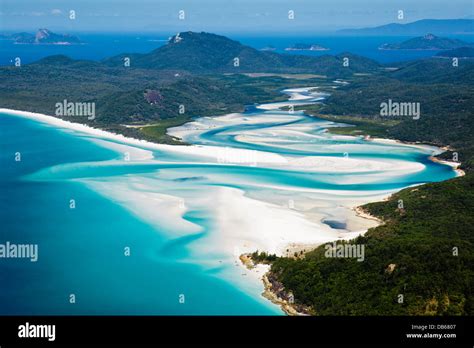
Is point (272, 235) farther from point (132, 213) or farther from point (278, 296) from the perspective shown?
point (132, 213)

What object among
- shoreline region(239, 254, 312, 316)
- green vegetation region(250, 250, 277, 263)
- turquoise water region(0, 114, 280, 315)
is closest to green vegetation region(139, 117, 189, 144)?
turquoise water region(0, 114, 280, 315)

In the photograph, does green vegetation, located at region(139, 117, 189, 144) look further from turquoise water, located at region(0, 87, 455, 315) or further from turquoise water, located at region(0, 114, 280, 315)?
turquoise water, located at region(0, 114, 280, 315)

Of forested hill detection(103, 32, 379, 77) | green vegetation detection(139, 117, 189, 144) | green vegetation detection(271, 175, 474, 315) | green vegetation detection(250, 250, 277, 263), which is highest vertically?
forested hill detection(103, 32, 379, 77)

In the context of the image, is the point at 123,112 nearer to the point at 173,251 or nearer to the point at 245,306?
the point at 173,251

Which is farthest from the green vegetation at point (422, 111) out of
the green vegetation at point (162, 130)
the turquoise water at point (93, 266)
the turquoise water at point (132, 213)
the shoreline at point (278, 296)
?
the turquoise water at point (93, 266)

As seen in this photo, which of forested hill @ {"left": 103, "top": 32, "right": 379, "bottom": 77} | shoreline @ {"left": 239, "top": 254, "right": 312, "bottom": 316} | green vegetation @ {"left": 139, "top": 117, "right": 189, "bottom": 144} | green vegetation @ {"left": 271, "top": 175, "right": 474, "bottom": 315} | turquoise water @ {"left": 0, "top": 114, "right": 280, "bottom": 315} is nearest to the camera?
green vegetation @ {"left": 271, "top": 175, "right": 474, "bottom": 315}

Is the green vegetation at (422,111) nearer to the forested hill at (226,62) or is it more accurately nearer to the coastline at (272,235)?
the coastline at (272,235)

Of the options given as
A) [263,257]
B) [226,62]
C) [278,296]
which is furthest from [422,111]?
[226,62]
